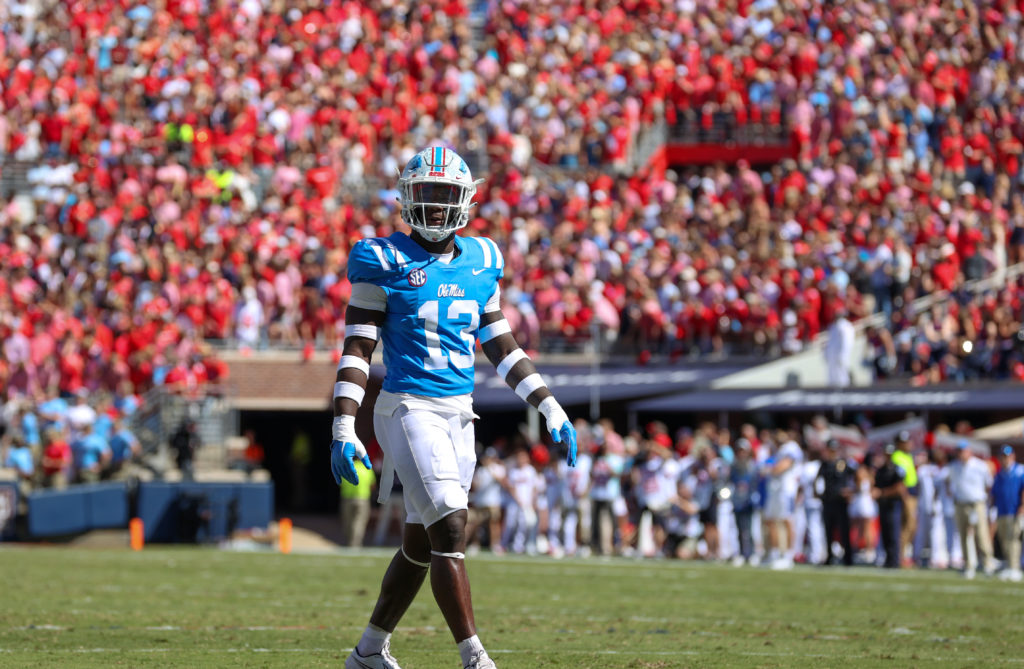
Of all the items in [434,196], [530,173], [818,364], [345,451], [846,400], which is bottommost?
[345,451]

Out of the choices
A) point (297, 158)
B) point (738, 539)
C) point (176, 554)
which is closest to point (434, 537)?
point (176, 554)

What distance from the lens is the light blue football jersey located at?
6953 mm

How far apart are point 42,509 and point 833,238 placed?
Answer: 477 inches

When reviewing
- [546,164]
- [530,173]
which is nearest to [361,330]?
[530,173]

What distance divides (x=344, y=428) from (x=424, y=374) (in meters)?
0.44

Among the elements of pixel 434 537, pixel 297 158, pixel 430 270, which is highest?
pixel 297 158

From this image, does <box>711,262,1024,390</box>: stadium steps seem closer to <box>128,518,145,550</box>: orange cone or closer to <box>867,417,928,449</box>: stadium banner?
<box>867,417,928,449</box>: stadium banner

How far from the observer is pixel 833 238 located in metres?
24.7

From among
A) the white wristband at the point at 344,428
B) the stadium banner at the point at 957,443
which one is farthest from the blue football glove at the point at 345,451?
the stadium banner at the point at 957,443

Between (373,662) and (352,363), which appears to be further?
(373,662)

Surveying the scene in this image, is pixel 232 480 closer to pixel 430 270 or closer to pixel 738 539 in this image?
pixel 738 539

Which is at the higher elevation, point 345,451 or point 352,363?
point 352,363

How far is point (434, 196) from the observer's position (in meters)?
7.09

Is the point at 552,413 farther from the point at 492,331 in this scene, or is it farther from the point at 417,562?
the point at 417,562
